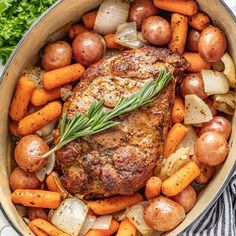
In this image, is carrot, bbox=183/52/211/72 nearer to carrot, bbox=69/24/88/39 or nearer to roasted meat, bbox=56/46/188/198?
roasted meat, bbox=56/46/188/198

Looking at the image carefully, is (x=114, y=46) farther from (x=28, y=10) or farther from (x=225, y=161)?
(x=225, y=161)

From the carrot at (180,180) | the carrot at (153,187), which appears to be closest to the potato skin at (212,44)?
the carrot at (180,180)

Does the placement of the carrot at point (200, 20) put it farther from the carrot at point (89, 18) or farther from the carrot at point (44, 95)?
the carrot at point (44, 95)

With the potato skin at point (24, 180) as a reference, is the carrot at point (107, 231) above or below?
below

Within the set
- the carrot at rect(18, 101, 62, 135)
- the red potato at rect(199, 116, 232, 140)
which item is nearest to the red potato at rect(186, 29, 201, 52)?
the red potato at rect(199, 116, 232, 140)

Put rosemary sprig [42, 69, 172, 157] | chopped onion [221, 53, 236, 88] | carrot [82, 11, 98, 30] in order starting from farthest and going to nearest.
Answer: carrot [82, 11, 98, 30]
chopped onion [221, 53, 236, 88]
rosemary sprig [42, 69, 172, 157]

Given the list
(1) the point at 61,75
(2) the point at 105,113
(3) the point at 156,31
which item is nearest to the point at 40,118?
(1) the point at 61,75

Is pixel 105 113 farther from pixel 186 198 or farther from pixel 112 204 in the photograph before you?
pixel 186 198
